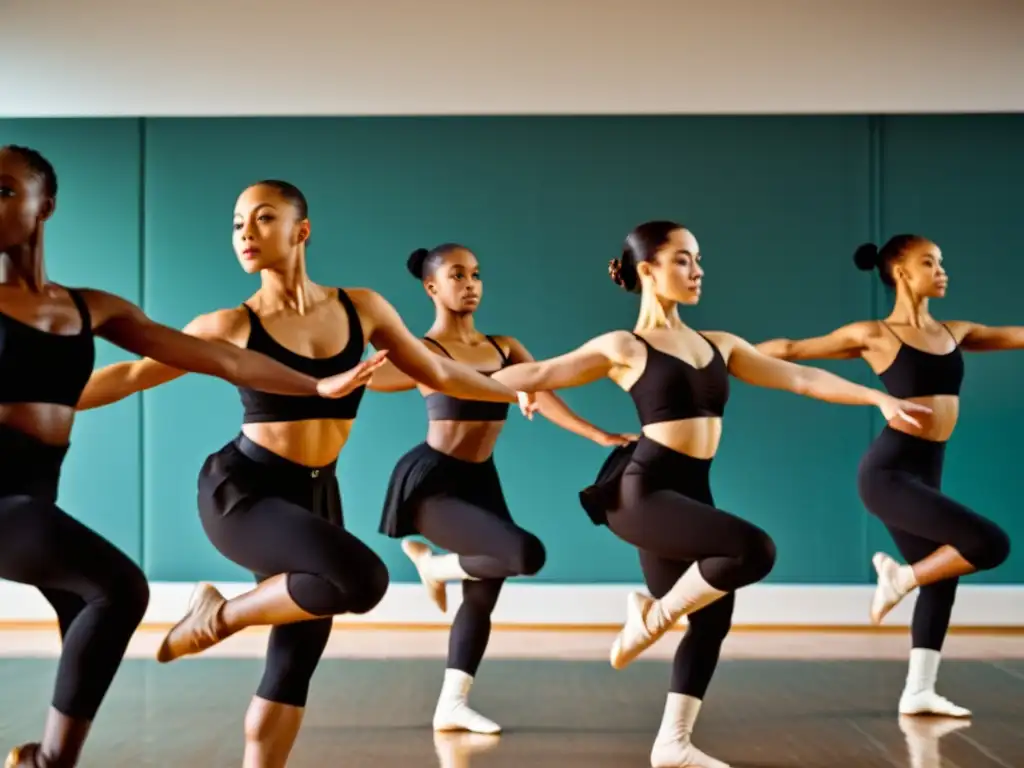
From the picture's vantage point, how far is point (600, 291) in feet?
21.6

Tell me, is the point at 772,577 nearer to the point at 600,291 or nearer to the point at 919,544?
the point at 600,291

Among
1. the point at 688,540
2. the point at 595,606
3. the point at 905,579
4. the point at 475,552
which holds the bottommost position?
the point at 595,606

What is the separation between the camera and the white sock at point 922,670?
167 inches

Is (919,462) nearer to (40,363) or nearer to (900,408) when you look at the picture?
(900,408)

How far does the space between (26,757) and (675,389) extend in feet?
6.39

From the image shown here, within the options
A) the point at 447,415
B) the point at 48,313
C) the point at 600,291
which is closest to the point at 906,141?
the point at 600,291

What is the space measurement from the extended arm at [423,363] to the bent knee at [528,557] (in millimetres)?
827

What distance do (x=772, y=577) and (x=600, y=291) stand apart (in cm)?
169

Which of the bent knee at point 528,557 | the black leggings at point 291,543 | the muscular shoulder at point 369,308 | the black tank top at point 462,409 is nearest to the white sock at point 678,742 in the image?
the bent knee at point 528,557

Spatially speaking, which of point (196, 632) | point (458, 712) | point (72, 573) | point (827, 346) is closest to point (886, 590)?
point (827, 346)

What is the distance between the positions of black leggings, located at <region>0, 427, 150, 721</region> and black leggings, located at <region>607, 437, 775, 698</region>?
147 centimetres

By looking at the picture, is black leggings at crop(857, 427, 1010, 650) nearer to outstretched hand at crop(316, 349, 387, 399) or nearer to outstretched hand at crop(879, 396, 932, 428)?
outstretched hand at crop(879, 396, 932, 428)

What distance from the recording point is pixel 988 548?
4.10 metres

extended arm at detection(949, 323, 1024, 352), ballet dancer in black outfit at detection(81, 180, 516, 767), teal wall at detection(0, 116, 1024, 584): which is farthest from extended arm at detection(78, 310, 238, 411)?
teal wall at detection(0, 116, 1024, 584)
